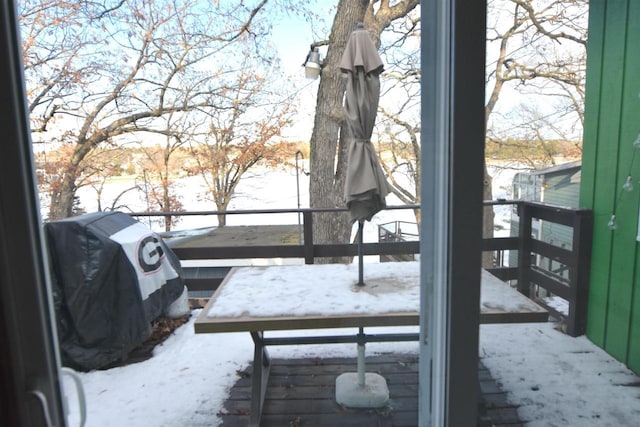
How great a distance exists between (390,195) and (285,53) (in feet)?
11.0

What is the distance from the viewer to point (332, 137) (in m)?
4.45

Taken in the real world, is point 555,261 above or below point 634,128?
below

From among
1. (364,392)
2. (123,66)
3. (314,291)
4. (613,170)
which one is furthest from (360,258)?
(123,66)

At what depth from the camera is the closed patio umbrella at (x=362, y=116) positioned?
1721 millimetres

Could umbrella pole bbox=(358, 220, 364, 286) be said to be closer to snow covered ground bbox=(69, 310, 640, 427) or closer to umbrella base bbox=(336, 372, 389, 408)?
snow covered ground bbox=(69, 310, 640, 427)

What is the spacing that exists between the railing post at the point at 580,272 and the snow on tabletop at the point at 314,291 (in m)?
0.60

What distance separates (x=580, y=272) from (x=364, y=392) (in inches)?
46.4

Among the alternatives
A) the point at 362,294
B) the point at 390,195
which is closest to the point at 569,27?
the point at 390,195

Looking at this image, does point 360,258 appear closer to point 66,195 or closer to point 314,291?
point 314,291

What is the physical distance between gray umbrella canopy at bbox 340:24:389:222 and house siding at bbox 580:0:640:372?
0.85 m

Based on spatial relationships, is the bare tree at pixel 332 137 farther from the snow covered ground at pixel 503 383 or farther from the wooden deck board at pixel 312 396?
the snow covered ground at pixel 503 383

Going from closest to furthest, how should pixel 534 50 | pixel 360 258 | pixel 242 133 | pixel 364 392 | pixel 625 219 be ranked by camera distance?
pixel 534 50 → pixel 625 219 → pixel 364 392 → pixel 360 258 → pixel 242 133

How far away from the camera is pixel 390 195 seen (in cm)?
168

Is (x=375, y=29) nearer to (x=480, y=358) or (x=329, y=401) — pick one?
(x=480, y=358)
